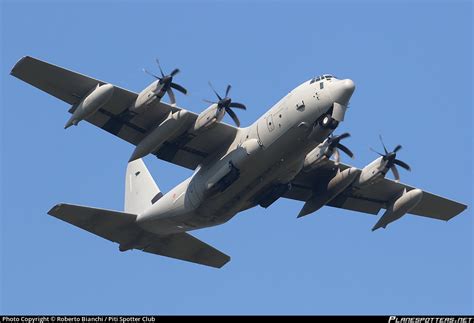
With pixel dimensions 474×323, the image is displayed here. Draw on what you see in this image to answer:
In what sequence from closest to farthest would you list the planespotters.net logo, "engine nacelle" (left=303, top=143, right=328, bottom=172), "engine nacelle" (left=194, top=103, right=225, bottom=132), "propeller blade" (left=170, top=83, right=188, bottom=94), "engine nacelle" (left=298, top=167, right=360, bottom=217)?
the planespotters.net logo
"propeller blade" (left=170, top=83, right=188, bottom=94)
"engine nacelle" (left=194, top=103, right=225, bottom=132)
"engine nacelle" (left=303, top=143, right=328, bottom=172)
"engine nacelle" (left=298, top=167, right=360, bottom=217)

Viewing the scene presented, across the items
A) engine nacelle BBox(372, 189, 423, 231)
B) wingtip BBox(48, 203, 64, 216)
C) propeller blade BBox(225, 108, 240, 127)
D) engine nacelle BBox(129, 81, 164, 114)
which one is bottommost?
wingtip BBox(48, 203, 64, 216)

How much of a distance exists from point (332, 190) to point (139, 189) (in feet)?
34.5

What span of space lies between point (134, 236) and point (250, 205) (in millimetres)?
6234

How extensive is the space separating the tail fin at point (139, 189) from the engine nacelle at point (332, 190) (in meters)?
7.89

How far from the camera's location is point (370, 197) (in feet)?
163

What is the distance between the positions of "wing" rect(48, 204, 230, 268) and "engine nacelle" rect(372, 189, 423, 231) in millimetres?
8455

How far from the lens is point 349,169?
152 feet

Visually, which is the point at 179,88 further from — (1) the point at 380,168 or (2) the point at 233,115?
(1) the point at 380,168

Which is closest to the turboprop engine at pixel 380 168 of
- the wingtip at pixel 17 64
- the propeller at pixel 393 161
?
the propeller at pixel 393 161

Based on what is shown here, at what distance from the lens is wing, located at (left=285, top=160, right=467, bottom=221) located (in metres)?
47.5

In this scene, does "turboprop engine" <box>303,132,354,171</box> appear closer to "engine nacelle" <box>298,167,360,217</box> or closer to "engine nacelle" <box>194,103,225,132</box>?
"engine nacelle" <box>298,167,360,217</box>

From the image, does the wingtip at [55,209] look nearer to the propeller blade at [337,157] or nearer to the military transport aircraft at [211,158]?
the military transport aircraft at [211,158]

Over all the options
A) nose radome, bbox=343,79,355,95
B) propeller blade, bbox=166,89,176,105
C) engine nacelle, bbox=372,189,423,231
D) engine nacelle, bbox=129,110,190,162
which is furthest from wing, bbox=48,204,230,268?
nose radome, bbox=343,79,355,95

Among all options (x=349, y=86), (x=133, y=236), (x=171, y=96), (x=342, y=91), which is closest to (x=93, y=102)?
(x=171, y=96)
